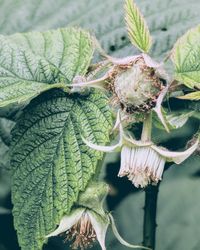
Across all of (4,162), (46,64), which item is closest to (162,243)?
(4,162)

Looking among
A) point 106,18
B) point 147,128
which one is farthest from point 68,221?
point 106,18

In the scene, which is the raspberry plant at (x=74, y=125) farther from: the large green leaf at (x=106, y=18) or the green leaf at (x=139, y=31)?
the large green leaf at (x=106, y=18)

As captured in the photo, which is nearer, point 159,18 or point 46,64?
point 46,64

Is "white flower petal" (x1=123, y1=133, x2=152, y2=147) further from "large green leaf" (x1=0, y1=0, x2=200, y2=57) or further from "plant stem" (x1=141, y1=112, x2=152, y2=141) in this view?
"large green leaf" (x1=0, y1=0, x2=200, y2=57)

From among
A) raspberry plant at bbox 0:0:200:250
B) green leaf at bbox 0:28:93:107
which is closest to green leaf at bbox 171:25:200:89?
raspberry plant at bbox 0:0:200:250

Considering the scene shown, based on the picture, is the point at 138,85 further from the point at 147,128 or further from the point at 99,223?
the point at 99,223

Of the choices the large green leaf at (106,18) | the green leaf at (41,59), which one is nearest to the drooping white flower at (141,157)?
the green leaf at (41,59)

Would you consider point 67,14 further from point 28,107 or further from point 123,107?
point 123,107
